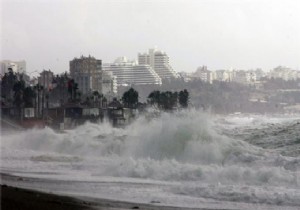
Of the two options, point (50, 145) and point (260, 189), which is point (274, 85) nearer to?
point (50, 145)

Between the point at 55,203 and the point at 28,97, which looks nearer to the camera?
the point at 55,203

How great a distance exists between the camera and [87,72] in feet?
353

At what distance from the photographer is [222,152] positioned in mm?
20406

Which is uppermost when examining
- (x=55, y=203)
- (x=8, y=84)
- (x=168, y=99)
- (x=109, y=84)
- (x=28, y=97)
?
(x=109, y=84)

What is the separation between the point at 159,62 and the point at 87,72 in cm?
1542

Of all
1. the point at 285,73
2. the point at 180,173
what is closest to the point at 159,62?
the point at 285,73

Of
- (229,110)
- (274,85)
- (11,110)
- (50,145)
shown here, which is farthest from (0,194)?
(274,85)

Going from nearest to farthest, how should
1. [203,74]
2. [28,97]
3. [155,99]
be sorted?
[28,97]
[155,99]
[203,74]

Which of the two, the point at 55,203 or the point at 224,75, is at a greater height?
the point at 224,75

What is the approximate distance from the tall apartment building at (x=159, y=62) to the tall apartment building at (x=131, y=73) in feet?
4.10

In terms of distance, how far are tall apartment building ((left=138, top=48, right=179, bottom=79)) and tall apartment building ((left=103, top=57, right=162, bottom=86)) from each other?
1.25 m

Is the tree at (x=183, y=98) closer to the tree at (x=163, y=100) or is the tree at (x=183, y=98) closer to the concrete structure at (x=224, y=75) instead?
the tree at (x=163, y=100)

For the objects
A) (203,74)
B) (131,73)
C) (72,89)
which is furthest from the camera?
(131,73)

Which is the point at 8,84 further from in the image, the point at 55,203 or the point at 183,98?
the point at 55,203
